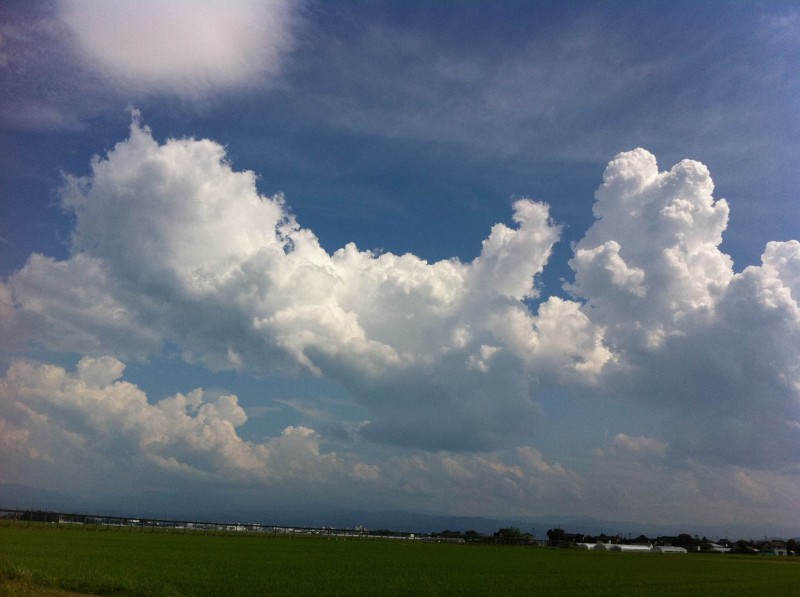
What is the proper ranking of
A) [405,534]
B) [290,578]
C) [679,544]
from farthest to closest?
[679,544] < [405,534] < [290,578]

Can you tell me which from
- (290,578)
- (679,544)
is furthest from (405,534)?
(290,578)

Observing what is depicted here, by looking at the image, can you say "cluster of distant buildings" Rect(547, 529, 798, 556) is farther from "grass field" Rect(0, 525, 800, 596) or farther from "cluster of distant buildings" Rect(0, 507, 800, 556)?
"grass field" Rect(0, 525, 800, 596)

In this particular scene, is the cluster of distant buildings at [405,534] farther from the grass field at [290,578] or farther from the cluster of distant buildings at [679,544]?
the grass field at [290,578]

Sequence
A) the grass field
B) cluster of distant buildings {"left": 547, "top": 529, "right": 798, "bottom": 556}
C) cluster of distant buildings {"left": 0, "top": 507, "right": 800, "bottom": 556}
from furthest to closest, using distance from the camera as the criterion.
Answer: cluster of distant buildings {"left": 547, "top": 529, "right": 798, "bottom": 556}
cluster of distant buildings {"left": 0, "top": 507, "right": 800, "bottom": 556}
the grass field

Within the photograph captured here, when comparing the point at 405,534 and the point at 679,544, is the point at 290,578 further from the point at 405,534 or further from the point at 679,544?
the point at 679,544

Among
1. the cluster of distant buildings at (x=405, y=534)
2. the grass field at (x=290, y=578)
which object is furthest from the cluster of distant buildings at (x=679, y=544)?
the grass field at (x=290, y=578)

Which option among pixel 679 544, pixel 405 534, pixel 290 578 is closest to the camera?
pixel 290 578

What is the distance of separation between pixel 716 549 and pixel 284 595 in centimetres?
17745

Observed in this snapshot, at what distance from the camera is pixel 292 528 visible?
423ft

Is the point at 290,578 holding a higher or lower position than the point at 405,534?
higher

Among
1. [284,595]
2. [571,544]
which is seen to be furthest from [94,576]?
[571,544]

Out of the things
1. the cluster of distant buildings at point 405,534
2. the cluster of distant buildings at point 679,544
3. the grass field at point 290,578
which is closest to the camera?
the grass field at point 290,578

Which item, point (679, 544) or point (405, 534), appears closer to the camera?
point (405, 534)

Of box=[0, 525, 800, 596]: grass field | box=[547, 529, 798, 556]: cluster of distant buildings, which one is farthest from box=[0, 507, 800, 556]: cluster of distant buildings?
box=[0, 525, 800, 596]: grass field
